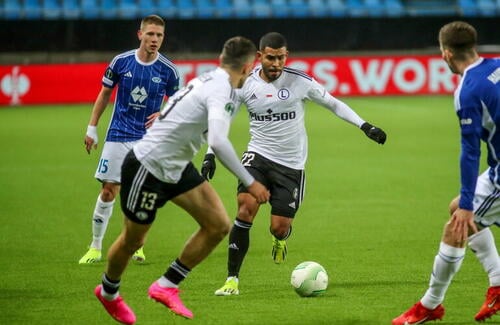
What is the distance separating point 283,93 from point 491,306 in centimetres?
283

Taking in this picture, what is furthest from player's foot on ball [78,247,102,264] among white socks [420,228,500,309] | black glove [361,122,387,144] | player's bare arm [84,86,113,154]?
white socks [420,228,500,309]

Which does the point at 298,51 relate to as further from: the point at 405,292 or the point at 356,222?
the point at 405,292

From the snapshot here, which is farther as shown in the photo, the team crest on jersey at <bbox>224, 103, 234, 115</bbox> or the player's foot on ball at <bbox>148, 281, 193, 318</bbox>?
the player's foot on ball at <bbox>148, 281, 193, 318</bbox>

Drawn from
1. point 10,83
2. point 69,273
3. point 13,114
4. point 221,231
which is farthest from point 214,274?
point 10,83

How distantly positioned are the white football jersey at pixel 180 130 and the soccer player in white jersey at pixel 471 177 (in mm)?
1602

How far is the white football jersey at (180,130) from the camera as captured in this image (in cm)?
659

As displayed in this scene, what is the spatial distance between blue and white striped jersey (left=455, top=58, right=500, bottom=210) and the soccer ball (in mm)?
1857

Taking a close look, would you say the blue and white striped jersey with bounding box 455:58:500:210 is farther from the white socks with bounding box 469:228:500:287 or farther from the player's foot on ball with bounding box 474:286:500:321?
the player's foot on ball with bounding box 474:286:500:321

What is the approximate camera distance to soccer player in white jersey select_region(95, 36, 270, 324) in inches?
261

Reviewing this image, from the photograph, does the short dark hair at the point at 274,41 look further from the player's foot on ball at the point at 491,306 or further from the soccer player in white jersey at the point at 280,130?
the player's foot on ball at the point at 491,306

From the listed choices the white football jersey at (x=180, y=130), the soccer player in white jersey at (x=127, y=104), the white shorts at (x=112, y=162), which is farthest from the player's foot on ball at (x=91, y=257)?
the white football jersey at (x=180, y=130)

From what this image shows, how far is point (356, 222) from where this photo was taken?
37.5 feet

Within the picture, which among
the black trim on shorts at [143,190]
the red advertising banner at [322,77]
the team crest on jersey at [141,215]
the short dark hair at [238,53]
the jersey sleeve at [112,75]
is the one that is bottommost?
the red advertising banner at [322,77]

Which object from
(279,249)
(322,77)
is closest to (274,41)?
(279,249)
